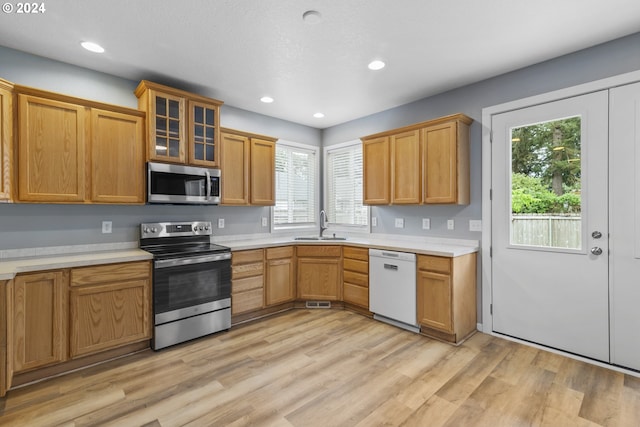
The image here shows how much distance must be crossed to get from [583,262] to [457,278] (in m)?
1.02

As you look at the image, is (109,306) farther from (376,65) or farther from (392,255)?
(376,65)

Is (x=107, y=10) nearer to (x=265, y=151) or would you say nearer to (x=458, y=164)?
(x=265, y=151)

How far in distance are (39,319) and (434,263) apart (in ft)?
11.1

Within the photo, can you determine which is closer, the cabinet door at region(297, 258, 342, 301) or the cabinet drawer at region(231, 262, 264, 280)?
the cabinet drawer at region(231, 262, 264, 280)

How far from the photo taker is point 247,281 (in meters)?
3.58

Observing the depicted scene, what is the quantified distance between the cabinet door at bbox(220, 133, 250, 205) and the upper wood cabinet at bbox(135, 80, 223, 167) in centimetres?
23

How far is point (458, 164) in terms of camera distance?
3.21 metres

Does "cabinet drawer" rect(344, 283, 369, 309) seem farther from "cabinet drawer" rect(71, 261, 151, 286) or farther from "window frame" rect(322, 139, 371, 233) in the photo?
"cabinet drawer" rect(71, 261, 151, 286)

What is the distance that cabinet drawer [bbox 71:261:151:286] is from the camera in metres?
2.48

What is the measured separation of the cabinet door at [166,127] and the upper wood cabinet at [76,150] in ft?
0.43

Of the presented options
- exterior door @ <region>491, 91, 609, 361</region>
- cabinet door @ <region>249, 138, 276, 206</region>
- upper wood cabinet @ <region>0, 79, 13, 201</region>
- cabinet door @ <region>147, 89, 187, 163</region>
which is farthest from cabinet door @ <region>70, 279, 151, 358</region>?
exterior door @ <region>491, 91, 609, 361</region>

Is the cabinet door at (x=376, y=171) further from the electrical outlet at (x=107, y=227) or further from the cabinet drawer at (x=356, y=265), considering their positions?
the electrical outlet at (x=107, y=227)

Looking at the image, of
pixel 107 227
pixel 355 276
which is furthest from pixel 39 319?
pixel 355 276

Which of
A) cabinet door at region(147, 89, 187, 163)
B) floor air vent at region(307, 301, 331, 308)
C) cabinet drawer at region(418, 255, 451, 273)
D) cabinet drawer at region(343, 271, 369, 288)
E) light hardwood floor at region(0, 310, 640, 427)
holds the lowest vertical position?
light hardwood floor at region(0, 310, 640, 427)
